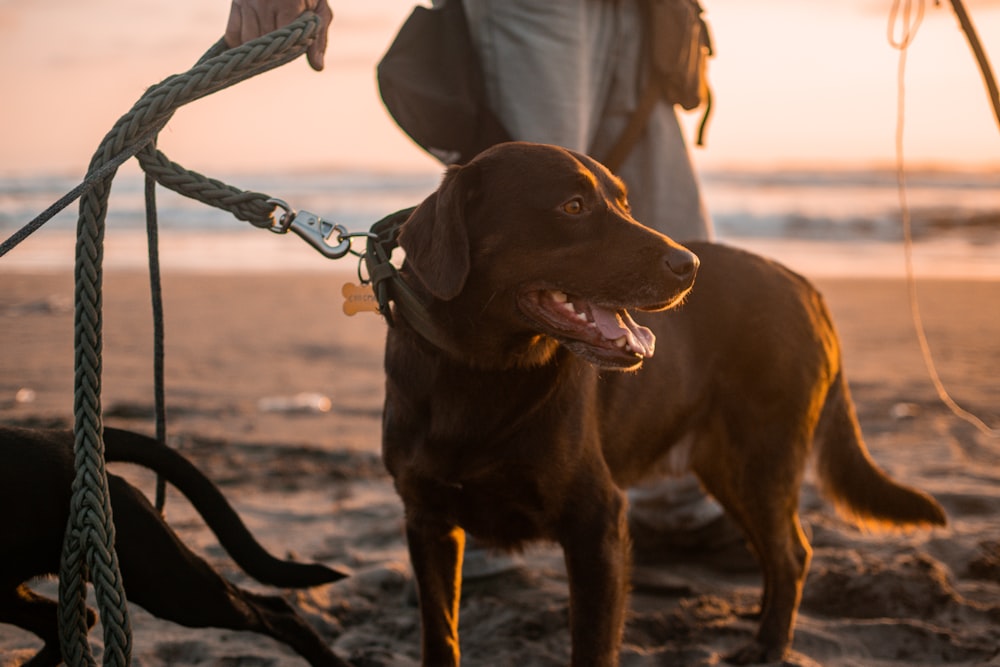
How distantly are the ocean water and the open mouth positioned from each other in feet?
19.5

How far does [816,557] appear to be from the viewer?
4027mm

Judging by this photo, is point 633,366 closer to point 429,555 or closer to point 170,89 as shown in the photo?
point 429,555

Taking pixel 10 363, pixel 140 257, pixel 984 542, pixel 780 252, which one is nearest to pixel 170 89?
pixel 984 542

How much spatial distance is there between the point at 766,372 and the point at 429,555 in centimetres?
128

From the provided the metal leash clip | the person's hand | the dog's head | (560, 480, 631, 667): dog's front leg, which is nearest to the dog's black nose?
the dog's head

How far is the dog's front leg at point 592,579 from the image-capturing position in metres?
2.70

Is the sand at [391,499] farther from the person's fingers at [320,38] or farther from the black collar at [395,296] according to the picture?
the person's fingers at [320,38]

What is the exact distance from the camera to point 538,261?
258 centimetres

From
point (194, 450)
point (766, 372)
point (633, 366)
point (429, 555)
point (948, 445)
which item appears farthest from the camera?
point (948, 445)

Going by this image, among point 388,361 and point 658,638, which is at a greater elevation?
point 388,361

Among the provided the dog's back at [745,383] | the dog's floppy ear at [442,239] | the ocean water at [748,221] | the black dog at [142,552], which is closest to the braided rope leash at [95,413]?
the black dog at [142,552]

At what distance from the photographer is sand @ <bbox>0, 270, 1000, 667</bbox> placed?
3324 mm

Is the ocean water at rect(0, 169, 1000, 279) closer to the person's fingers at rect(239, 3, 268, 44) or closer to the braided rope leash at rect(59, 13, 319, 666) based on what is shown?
the person's fingers at rect(239, 3, 268, 44)

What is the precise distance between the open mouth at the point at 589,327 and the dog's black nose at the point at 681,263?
159mm
